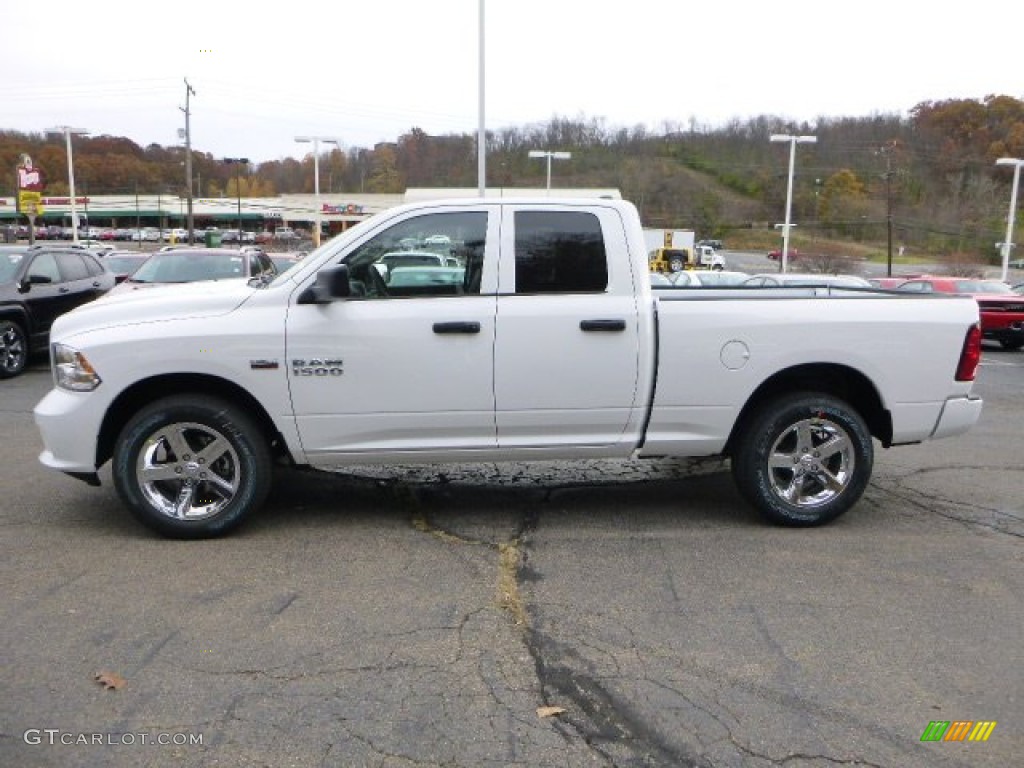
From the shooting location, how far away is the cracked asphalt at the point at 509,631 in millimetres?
3041

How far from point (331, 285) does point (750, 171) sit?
373 feet

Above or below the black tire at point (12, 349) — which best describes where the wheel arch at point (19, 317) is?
above

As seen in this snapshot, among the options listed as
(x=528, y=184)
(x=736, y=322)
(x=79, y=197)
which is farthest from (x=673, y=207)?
(x=736, y=322)

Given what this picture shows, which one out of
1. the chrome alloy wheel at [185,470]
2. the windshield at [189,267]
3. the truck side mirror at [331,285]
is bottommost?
the chrome alloy wheel at [185,470]

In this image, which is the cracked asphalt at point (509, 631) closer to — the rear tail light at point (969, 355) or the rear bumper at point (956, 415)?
the rear bumper at point (956, 415)

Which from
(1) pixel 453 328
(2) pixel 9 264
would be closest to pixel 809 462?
(1) pixel 453 328

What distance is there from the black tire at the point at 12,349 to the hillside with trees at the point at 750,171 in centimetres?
5777

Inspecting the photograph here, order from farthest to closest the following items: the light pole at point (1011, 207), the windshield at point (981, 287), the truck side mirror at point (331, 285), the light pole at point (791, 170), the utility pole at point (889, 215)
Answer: the utility pole at point (889, 215)
the light pole at point (1011, 207)
the light pole at point (791, 170)
the windshield at point (981, 287)
the truck side mirror at point (331, 285)

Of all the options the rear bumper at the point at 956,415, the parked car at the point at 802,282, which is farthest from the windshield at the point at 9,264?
the rear bumper at the point at 956,415

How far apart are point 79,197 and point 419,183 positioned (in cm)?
7048

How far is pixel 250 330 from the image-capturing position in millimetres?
4848

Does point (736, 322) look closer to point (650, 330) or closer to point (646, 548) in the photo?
point (650, 330)

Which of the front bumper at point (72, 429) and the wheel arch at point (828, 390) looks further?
the wheel arch at point (828, 390)

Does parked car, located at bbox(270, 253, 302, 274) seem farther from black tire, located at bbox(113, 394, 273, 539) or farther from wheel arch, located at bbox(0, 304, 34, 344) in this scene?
wheel arch, located at bbox(0, 304, 34, 344)
